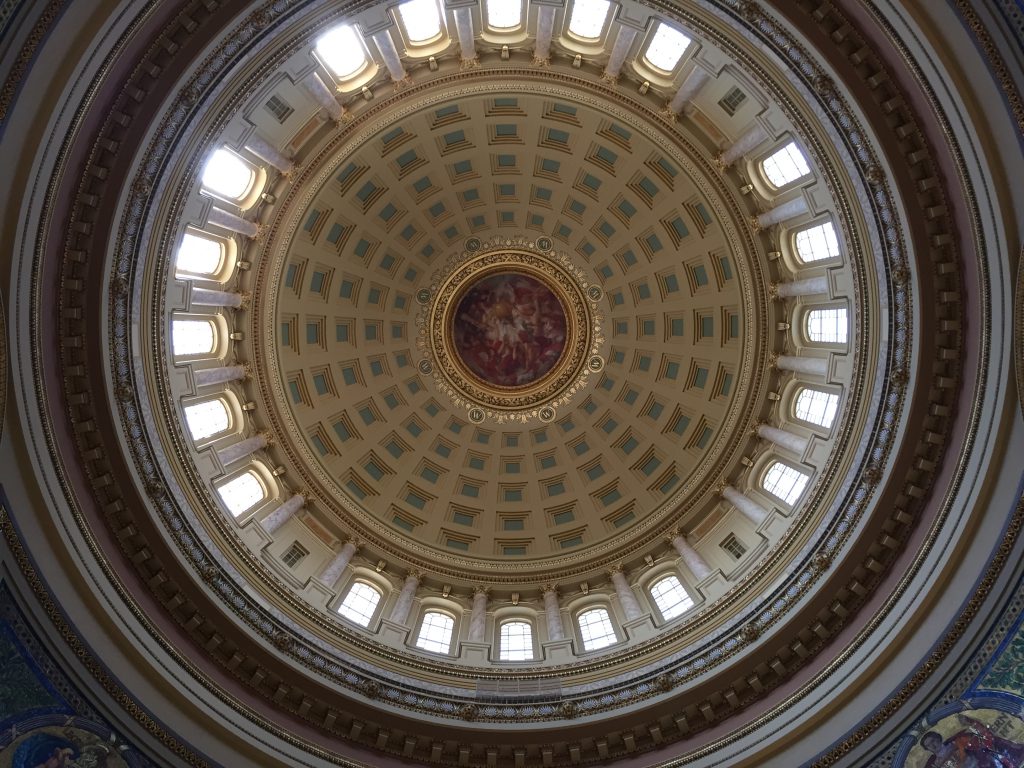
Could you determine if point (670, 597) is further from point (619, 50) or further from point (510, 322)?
point (619, 50)

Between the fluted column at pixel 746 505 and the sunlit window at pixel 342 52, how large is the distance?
20.4 m

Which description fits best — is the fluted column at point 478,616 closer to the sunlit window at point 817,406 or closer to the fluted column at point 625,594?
the fluted column at point 625,594

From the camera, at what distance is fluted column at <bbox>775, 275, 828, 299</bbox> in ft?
75.5

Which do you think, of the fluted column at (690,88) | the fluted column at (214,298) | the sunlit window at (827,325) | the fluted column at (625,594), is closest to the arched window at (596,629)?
the fluted column at (625,594)

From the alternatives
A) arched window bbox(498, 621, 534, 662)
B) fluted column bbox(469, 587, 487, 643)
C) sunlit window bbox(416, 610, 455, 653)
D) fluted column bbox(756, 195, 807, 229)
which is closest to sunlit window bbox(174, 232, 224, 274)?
sunlit window bbox(416, 610, 455, 653)

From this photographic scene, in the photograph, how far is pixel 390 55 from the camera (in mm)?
22312

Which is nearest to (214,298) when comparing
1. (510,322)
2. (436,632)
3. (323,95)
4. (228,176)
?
(228,176)

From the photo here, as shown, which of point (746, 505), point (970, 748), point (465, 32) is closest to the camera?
point (970, 748)

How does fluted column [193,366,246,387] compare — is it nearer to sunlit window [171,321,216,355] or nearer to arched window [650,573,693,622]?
sunlit window [171,321,216,355]

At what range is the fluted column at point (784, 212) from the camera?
2246 cm

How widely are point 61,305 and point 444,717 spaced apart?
45.9 feet

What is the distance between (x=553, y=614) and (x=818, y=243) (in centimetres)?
1609

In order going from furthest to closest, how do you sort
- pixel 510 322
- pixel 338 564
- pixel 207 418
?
1. pixel 510 322
2. pixel 338 564
3. pixel 207 418

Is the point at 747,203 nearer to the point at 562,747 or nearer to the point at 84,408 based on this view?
the point at 562,747
